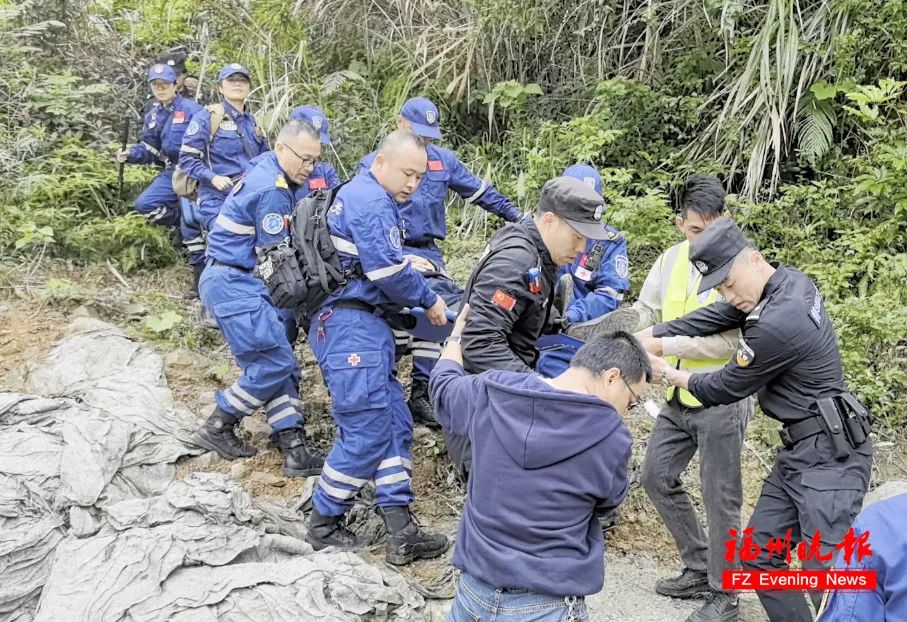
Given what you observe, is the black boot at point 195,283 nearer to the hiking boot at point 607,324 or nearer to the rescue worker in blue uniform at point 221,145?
the rescue worker in blue uniform at point 221,145

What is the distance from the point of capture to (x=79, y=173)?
7879 mm

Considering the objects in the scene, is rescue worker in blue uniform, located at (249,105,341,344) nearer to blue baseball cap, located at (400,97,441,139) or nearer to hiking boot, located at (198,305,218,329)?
blue baseball cap, located at (400,97,441,139)

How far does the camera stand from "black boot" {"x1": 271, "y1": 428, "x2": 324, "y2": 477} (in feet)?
16.4

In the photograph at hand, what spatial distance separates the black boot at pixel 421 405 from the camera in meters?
5.42

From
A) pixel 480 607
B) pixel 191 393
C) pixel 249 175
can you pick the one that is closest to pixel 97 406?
pixel 191 393

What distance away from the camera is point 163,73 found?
7141mm

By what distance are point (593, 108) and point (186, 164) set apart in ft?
12.5

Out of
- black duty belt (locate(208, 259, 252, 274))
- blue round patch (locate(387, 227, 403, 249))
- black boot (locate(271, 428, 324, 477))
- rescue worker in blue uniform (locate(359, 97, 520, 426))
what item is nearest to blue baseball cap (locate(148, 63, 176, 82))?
rescue worker in blue uniform (locate(359, 97, 520, 426))

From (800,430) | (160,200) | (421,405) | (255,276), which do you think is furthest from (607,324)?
(160,200)

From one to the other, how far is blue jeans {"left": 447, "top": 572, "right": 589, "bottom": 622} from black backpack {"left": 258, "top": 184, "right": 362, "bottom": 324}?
1.86 m

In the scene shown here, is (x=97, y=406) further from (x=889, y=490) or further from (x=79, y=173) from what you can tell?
(x=889, y=490)

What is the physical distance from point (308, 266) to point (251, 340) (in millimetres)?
951

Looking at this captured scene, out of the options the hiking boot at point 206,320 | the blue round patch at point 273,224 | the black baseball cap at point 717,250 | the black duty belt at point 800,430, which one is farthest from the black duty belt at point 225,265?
the black duty belt at point 800,430

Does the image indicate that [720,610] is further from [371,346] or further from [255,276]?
[255,276]
